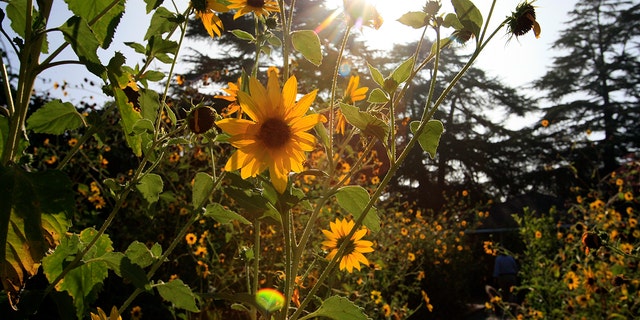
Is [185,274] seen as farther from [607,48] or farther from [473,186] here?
[607,48]

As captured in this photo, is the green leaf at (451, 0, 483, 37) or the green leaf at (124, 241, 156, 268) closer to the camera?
the green leaf at (451, 0, 483, 37)

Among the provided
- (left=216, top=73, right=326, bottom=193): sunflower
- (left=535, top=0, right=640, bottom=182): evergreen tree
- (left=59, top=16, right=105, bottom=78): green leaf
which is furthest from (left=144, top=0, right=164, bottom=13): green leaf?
(left=535, top=0, right=640, bottom=182): evergreen tree

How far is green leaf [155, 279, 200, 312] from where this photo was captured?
0.77 metres

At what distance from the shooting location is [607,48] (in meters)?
21.8

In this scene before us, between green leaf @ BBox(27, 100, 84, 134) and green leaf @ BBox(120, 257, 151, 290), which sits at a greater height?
green leaf @ BBox(27, 100, 84, 134)

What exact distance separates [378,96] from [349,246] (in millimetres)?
375

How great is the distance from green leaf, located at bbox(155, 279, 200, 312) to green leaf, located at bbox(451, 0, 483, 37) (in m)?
0.60

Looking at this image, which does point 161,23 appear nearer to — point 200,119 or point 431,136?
point 200,119

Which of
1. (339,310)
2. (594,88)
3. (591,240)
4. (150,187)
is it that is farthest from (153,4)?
(594,88)

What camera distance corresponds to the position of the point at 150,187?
89 centimetres

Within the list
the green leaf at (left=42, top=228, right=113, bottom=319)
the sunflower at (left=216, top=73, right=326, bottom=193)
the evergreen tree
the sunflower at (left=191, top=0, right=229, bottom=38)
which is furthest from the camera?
the evergreen tree

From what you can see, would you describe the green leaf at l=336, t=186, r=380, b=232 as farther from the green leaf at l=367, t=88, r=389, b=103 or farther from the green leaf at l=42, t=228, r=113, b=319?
the green leaf at l=42, t=228, r=113, b=319

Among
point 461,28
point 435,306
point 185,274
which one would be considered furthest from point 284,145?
point 435,306

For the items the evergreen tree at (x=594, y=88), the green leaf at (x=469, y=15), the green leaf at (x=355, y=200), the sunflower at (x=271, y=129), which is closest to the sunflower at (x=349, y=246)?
the green leaf at (x=355, y=200)
